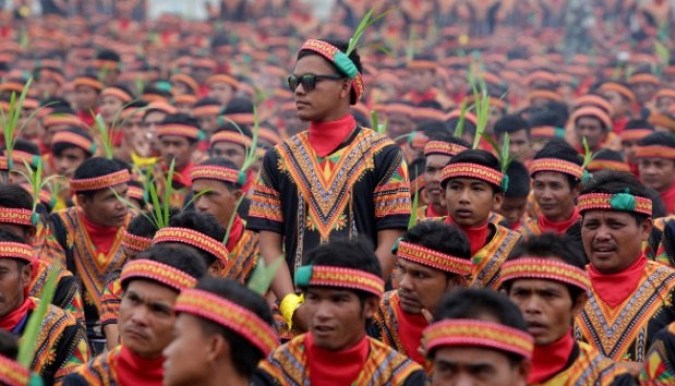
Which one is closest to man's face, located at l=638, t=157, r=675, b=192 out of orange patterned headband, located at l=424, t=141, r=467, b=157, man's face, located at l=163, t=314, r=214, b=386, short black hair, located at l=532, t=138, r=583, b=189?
short black hair, located at l=532, t=138, r=583, b=189

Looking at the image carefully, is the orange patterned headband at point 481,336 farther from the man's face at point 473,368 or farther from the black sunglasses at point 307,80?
the black sunglasses at point 307,80

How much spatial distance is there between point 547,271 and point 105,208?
4.08m

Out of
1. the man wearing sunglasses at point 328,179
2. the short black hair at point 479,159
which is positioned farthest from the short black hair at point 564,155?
the man wearing sunglasses at point 328,179

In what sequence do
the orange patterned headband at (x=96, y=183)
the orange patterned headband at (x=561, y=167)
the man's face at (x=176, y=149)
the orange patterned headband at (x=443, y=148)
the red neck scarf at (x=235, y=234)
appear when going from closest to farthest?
the red neck scarf at (x=235, y=234)
the orange patterned headband at (x=561, y=167)
the orange patterned headband at (x=96, y=183)
the orange patterned headband at (x=443, y=148)
the man's face at (x=176, y=149)

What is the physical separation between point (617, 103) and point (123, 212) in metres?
9.38

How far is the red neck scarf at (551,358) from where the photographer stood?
561 cm

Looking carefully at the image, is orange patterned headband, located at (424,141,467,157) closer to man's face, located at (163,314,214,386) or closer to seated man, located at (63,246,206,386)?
seated man, located at (63,246,206,386)

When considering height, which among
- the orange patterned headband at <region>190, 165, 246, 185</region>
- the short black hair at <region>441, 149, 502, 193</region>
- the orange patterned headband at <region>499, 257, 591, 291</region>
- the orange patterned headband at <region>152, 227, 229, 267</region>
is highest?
the orange patterned headband at <region>190, 165, 246, 185</region>

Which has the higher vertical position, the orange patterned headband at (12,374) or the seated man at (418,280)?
the seated man at (418,280)

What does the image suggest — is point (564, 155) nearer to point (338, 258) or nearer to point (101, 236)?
point (101, 236)

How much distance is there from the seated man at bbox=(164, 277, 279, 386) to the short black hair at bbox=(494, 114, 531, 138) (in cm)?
775

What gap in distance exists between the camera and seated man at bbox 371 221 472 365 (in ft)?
21.7

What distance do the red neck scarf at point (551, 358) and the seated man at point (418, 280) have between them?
996mm

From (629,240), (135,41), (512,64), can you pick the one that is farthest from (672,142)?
(135,41)
